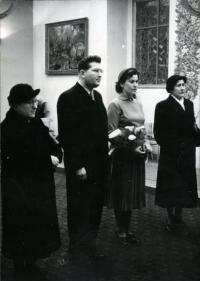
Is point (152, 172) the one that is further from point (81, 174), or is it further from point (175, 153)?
point (81, 174)

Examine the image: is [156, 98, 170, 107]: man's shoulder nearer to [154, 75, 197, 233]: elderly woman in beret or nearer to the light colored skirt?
[154, 75, 197, 233]: elderly woman in beret

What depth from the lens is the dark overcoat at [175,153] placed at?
126 inches

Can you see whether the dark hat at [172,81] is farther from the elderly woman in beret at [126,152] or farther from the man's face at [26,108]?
the man's face at [26,108]

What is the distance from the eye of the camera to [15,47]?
105 inches

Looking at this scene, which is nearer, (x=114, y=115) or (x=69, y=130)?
(x=69, y=130)

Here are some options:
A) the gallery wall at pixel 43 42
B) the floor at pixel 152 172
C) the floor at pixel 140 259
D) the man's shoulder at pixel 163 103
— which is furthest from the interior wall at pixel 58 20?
the floor at pixel 152 172

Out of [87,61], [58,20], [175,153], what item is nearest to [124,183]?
[175,153]

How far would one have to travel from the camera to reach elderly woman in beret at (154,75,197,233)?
10.5 feet

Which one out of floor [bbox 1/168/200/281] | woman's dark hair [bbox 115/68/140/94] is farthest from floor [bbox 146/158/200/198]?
woman's dark hair [bbox 115/68/140/94]

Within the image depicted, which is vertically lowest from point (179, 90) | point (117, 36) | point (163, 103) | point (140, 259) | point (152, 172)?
point (140, 259)

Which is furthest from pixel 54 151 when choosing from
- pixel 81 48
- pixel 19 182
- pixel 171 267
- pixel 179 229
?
pixel 179 229

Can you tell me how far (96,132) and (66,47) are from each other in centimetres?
78

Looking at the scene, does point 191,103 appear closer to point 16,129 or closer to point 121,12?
point 121,12

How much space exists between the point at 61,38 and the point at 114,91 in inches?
26.2
